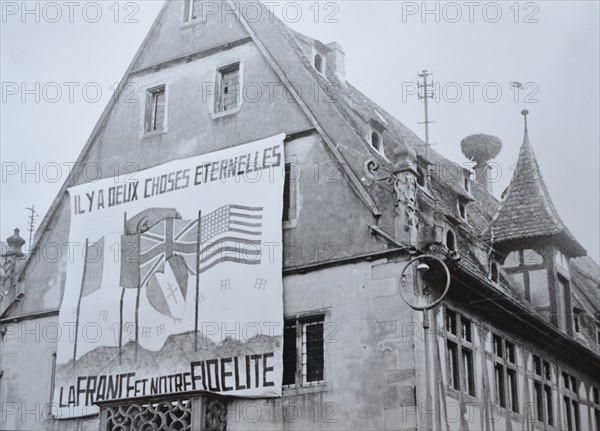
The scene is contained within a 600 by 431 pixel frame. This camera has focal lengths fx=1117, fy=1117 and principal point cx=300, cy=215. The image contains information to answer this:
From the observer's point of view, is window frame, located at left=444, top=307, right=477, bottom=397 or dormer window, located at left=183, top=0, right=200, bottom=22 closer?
window frame, located at left=444, top=307, right=477, bottom=397

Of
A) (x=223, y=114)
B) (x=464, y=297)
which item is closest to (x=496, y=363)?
(x=464, y=297)

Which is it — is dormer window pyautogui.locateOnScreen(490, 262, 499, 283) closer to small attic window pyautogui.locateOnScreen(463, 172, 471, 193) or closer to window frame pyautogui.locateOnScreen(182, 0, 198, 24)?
small attic window pyautogui.locateOnScreen(463, 172, 471, 193)

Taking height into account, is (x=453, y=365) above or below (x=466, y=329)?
below

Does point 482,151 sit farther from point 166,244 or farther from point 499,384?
point 166,244

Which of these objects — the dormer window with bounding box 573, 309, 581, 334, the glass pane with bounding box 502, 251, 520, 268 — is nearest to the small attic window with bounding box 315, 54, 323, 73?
the glass pane with bounding box 502, 251, 520, 268

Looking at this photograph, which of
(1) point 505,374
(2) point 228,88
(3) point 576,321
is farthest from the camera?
(3) point 576,321

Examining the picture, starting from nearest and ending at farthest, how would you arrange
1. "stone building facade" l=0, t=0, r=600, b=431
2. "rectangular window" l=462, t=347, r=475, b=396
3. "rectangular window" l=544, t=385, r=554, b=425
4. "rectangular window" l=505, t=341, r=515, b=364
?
"stone building facade" l=0, t=0, r=600, b=431 < "rectangular window" l=462, t=347, r=475, b=396 < "rectangular window" l=505, t=341, r=515, b=364 < "rectangular window" l=544, t=385, r=554, b=425

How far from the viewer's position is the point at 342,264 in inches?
942

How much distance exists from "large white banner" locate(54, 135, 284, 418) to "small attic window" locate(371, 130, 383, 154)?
2.21 meters

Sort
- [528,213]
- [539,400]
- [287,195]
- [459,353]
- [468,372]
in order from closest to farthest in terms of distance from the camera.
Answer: [459,353]
[468,372]
[287,195]
[539,400]
[528,213]

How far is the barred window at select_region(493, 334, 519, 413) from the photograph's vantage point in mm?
26688

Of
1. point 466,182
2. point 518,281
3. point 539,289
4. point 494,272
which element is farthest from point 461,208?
point 539,289

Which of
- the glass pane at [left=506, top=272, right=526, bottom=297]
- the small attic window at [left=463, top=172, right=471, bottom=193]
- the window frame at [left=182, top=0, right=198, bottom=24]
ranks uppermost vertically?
the window frame at [left=182, top=0, right=198, bottom=24]

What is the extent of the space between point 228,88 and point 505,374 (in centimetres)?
975
